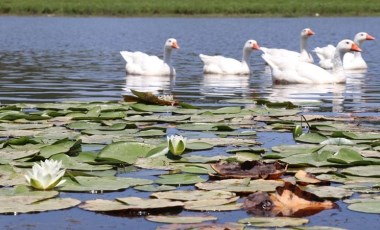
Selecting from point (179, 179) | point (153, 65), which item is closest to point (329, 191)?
point (179, 179)

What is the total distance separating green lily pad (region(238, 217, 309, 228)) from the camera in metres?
4.19

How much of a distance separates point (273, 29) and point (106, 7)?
1716 cm

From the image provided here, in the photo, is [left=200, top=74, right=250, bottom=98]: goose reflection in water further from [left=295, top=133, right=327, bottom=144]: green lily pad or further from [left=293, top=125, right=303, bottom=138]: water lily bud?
[left=295, top=133, right=327, bottom=144]: green lily pad

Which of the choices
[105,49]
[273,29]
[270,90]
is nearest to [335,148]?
[270,90]

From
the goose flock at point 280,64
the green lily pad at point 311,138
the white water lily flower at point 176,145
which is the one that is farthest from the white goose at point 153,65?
the white water lily flower at point 176,145

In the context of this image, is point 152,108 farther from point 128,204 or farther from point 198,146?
point 128,204

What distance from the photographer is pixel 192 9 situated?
172ft

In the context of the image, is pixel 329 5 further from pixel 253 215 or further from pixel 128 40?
pixel 253 215

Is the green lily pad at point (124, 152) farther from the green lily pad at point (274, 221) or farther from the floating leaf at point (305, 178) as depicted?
the green lily pad at point (274, 221)

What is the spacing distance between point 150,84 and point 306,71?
7.89 feet

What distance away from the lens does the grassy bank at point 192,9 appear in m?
52.4

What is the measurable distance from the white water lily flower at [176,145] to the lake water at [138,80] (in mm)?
973

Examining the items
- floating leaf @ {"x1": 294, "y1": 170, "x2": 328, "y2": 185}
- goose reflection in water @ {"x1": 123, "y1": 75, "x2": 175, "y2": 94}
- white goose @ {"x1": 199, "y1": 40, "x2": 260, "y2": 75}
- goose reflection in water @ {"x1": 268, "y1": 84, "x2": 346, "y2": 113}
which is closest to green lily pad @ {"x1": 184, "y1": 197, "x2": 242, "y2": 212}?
floating leaf @ {"x1": 294, "y1": 170, "x2": 328, "y2": 185}

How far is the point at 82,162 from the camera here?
5.79 metres
